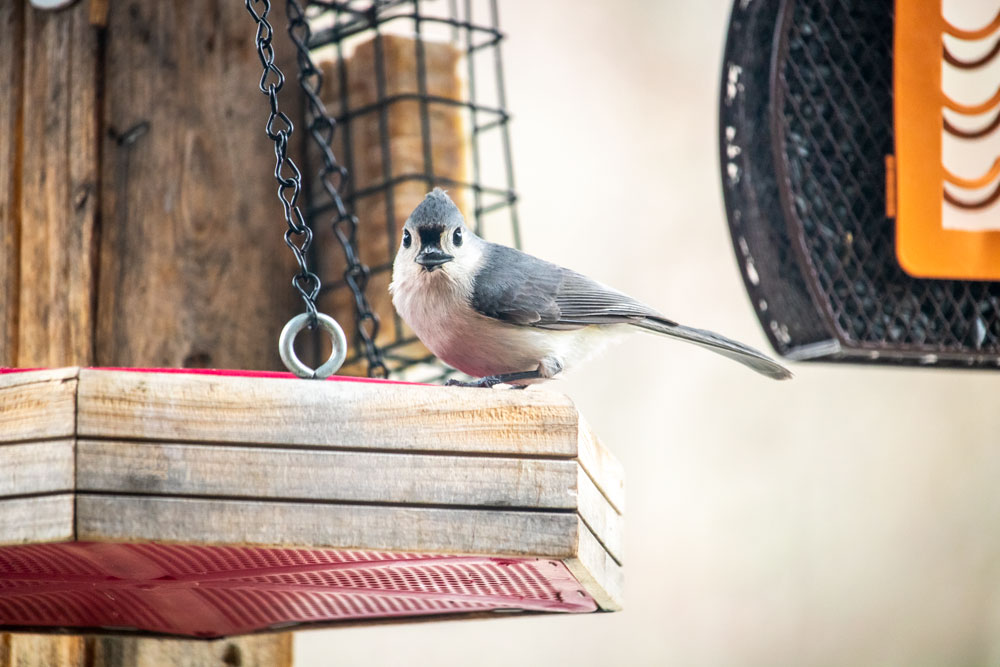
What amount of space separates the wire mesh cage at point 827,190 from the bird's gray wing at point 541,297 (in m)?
0.41

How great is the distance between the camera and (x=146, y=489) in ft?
4.36

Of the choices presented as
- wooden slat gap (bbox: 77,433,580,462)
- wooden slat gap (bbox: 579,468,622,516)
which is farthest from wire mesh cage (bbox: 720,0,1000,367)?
wooden slat gap (bbox: 77,433,580,462)

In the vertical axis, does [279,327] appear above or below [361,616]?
above

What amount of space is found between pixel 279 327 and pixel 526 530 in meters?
1.18

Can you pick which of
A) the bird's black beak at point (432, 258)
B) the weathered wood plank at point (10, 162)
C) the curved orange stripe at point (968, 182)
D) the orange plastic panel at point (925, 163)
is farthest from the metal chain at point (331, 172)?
the curved orange stripe at point (968, 182)

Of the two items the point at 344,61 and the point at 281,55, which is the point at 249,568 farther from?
the point at 344,61

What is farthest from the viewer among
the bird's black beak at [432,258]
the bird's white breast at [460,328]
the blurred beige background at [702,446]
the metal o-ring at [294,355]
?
the blurred beige background at [702,446]

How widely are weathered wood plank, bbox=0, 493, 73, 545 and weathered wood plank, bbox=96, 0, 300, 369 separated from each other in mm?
1006

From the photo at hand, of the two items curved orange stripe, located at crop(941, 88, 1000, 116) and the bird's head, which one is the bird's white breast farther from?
curved orange stripe, located at crop(941, 88, 1000, 116)

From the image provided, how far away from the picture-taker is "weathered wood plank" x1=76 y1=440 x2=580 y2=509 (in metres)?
1.33

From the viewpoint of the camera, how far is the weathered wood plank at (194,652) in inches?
83.9

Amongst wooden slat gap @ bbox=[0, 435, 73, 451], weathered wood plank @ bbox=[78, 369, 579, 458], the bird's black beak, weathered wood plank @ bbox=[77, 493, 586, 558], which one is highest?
the bird's black beak

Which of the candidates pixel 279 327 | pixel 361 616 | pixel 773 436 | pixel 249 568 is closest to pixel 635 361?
pixel 773 436

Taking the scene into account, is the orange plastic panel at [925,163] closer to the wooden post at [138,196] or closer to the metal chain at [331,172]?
the metal chain at [331,172]
